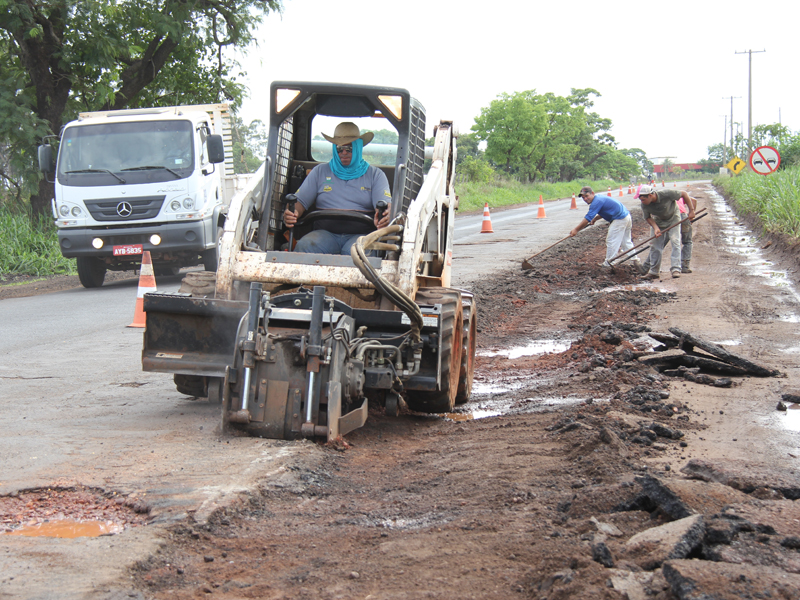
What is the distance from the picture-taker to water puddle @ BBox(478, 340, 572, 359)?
27.6 feet

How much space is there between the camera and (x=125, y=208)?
13109 mm

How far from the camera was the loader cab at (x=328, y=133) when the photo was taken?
6.24m

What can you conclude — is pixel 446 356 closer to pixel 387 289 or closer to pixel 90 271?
pixel 387 289

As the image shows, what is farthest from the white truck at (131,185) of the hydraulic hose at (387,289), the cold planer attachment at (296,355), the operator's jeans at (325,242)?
the hydraulic hose at (387,289)

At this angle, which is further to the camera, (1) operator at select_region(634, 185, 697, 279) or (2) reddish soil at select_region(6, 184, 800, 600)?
(1) operator at select_region(634, 185, 697, 279)

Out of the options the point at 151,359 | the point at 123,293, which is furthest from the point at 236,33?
the point at 151,359

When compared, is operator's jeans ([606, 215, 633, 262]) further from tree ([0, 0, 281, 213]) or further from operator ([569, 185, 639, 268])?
tree ([0, 0, 281, 213])

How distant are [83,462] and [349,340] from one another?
1701 millimetres

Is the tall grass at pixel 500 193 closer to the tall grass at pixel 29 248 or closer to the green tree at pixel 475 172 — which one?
the green tree at pixel 475 172

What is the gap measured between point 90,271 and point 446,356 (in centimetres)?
1023

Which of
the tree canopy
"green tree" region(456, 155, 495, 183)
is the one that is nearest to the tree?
"green tree" region(456, 155, 495, 183)

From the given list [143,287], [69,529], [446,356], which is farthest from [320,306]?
[143,287]

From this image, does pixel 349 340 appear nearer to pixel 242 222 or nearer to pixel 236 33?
pixel 242 222

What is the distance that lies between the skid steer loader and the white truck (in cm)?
669
